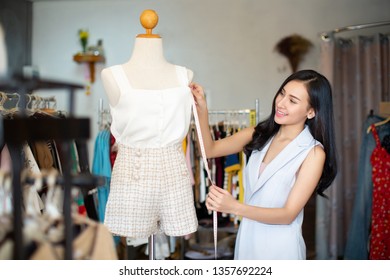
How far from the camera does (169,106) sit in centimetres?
132

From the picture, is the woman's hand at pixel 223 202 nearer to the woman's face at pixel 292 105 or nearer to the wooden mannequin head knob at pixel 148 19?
the woman's face at pixel 292 105

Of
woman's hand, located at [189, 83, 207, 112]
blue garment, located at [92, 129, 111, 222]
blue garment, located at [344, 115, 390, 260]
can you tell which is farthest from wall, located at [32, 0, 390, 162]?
blue garment, located at [344, 115, 390, 260]

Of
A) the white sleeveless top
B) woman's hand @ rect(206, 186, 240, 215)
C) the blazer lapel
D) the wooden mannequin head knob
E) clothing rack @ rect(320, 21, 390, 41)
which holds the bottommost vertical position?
woman's hand @ rect(206, 186, 240, 215)

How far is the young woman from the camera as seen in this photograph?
54.6 inches

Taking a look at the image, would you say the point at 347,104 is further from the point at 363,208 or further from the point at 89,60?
the point at 89,60

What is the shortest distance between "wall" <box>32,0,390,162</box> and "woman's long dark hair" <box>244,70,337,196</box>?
0.37 metres

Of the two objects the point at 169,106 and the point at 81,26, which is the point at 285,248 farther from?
the point at 81,26

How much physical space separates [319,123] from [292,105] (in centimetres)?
11

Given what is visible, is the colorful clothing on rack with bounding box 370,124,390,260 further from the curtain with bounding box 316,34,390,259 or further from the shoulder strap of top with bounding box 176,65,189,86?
the shoulder strap of top with bounding box 176,65,189,86

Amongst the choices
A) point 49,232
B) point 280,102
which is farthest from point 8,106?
point 280,102

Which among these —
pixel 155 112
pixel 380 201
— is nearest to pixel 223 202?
pixel 155 112

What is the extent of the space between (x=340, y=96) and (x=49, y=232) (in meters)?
2.35

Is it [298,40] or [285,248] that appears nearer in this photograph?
[285,248]
